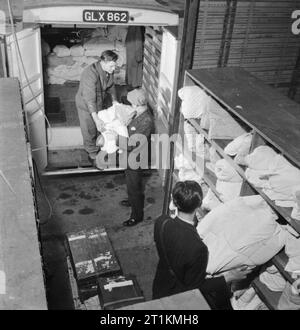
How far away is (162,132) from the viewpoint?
6.69m

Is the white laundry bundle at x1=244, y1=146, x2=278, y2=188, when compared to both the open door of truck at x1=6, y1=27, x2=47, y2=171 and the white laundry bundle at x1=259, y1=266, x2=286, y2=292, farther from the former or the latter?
the open door of truck at x1=6, y1=27, x2=47, y2=171

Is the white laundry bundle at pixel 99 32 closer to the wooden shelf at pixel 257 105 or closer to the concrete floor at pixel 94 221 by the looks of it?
the concrete floor at pixel 94 221

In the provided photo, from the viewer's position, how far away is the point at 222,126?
4270 mm

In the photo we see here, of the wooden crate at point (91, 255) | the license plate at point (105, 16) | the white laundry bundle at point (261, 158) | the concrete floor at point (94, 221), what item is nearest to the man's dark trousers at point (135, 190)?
the concrete floor at point (94, 221)

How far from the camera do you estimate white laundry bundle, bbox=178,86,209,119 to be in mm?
4547

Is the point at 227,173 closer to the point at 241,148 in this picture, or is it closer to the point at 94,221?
the point at 241,148

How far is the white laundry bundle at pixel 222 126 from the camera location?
4.26 metres

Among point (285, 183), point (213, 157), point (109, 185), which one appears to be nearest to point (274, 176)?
point (285, 183)

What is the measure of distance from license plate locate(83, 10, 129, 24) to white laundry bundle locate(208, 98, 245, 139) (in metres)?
2.05

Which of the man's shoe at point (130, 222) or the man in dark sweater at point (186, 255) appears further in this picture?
the man's shoe at point (130, 222)

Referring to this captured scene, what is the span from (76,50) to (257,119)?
18.6ft

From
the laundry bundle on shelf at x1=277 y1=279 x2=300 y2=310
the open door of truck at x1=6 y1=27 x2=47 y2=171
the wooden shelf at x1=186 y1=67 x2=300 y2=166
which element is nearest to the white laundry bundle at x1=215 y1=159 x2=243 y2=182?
the wooden shelf at x1=186 y1=67 x2=300 y2=166

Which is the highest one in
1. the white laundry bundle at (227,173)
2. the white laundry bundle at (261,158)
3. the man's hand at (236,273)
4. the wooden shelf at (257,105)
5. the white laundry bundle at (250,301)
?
the wooden shelf at (257,105)

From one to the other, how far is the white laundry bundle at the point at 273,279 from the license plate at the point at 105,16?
12.3ft
